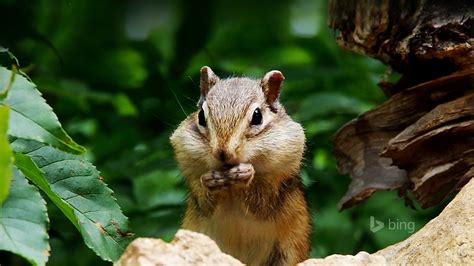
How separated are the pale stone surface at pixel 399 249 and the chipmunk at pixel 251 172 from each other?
0.77 metres

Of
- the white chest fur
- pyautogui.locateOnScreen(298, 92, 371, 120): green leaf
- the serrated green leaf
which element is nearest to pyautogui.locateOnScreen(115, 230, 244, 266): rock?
the serrated green leaf

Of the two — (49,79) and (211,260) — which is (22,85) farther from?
(49,79)

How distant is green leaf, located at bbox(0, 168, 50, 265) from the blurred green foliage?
7.14ft

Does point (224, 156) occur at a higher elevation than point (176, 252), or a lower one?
lower

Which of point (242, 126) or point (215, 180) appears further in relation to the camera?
point (242, 126)

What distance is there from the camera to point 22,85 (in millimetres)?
2979

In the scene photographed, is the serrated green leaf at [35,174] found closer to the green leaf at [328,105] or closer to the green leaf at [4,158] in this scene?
the green leaf at [4,158]

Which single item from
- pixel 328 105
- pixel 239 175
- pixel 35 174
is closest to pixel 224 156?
pixel 239 175

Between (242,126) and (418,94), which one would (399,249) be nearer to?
(242,126)

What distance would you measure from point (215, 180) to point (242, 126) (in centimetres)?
30

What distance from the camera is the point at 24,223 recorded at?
9.37ft

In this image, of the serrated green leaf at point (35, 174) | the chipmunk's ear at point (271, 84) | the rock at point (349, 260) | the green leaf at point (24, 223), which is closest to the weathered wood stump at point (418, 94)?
the chipmunk's ear at point (271, 84)

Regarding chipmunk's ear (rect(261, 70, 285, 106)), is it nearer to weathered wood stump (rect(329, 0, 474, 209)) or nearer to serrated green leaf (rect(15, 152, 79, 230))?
weathered wood stump (rect(329, 0, 474, 209))

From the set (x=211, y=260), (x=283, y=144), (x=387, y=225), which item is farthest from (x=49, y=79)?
(x=211, y=260)
